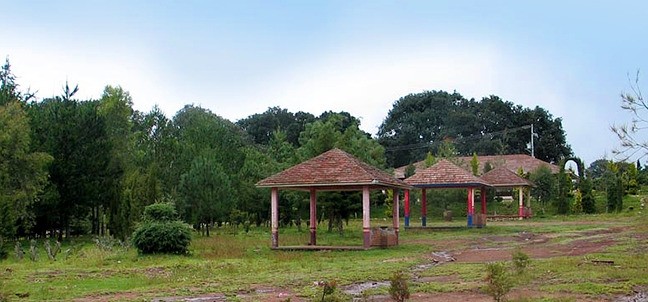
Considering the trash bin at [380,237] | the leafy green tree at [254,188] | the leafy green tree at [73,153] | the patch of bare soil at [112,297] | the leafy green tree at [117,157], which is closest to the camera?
the patch of bare soil at [112,297]

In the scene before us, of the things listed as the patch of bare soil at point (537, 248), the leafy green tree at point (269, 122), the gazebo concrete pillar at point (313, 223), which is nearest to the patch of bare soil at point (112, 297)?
the patch of bare soil at point (537, 248)

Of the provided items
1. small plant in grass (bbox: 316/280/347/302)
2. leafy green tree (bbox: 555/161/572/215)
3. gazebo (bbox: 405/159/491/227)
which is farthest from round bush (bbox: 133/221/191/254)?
leafy green tree (bbox: 555/161/572/215)

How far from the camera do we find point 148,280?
52.3ft

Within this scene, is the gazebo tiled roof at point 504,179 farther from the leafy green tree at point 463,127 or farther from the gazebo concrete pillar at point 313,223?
the gazebo concrete pillar at point 313,223

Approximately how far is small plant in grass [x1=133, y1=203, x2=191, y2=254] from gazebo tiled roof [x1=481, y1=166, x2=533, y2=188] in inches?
1142

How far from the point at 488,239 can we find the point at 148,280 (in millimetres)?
17138

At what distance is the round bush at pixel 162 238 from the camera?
75.5ft

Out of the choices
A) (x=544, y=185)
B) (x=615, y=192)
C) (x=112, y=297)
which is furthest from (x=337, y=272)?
(x=544, y=185)

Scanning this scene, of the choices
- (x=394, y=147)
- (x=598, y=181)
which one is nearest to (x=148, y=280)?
(x=598, y=181)

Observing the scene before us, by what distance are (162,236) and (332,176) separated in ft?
20.2

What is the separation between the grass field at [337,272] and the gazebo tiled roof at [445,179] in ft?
35.8

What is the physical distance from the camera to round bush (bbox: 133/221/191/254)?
75.5 feet

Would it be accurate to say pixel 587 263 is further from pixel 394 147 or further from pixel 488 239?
pixel 394 147

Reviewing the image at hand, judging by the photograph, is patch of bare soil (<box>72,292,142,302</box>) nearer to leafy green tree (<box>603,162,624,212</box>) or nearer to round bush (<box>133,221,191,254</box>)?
round bush (<box>133,221,191,254</box>)
